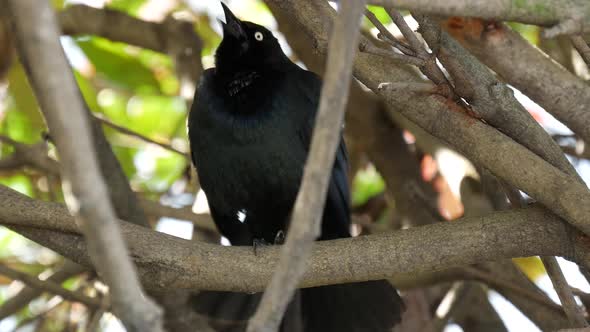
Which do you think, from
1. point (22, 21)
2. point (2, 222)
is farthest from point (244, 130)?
point (22, 21)

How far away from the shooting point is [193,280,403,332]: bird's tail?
4.25 m

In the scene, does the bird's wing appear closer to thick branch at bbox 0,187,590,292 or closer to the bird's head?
the bird's head

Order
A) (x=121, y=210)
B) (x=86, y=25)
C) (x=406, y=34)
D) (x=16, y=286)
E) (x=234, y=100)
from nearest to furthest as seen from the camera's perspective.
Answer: (x=406, y=34)
(x=121, y=210)
(x=234, y=100)
(x=16, y=286)
(x=86, y=25)

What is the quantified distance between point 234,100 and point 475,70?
177cm

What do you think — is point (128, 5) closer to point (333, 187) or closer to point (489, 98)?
point (333, 187)

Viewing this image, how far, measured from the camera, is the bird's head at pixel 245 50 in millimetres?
4875

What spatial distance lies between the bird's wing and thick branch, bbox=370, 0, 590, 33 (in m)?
2.14

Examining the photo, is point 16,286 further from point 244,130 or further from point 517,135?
point 517,135

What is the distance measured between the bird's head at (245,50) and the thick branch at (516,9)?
97.3 inches

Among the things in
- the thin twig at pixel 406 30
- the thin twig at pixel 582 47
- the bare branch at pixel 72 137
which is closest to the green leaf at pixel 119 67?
the thin twig at pixel 406 30

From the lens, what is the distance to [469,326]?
205 inches

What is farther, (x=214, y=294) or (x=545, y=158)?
(x=214, y=294)

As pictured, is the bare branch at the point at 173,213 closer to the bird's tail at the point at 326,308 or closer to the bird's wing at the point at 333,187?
the bird's tail at the point at 326,308

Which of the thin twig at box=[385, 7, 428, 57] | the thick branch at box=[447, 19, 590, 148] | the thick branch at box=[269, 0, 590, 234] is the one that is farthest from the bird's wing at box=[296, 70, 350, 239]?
the thick branch at box=[447, 19, 590, 148]
